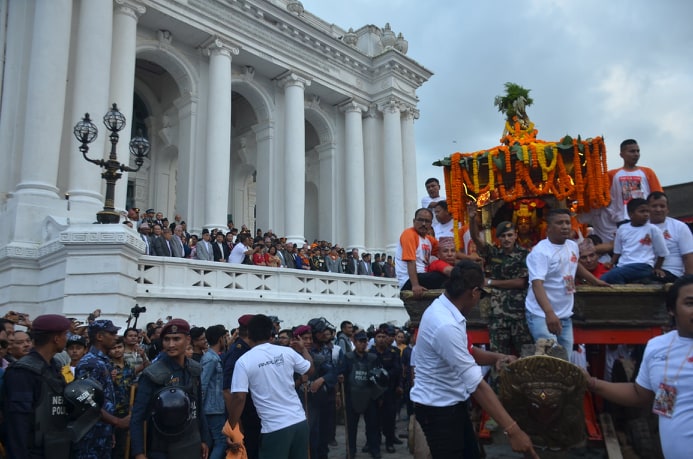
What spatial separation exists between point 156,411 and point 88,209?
42.0ft

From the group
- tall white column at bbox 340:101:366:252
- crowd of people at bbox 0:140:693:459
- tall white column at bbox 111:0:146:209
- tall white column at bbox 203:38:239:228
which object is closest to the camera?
crowd of people at bbox 0:140:693:459

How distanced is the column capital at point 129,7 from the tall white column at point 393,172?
12.5m

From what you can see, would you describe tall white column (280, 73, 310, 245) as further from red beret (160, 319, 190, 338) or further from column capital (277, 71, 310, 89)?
red beret (160, 319, 190, 338)

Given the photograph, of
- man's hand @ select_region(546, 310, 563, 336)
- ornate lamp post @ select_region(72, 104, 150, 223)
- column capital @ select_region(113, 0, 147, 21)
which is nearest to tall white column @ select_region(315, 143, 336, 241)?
column capital @ select_region(113, 0, 147, 21)

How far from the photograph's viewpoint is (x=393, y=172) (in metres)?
26.3

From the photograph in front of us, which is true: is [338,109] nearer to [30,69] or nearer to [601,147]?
[30,69]

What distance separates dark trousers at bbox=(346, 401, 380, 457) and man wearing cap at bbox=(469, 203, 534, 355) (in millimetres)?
2877

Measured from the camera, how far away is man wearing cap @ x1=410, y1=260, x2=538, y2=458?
3404mm

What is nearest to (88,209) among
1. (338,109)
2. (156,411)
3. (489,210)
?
(489,210)

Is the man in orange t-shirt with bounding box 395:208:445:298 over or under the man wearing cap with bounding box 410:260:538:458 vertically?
over

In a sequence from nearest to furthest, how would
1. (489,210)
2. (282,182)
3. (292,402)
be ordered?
(292,402), (489,210), (282,182)

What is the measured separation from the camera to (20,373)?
381 centimetres

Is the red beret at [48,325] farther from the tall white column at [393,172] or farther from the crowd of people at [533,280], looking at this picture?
the tall white column at [393,172]

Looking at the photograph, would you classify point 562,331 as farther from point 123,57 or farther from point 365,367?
point 123,57
